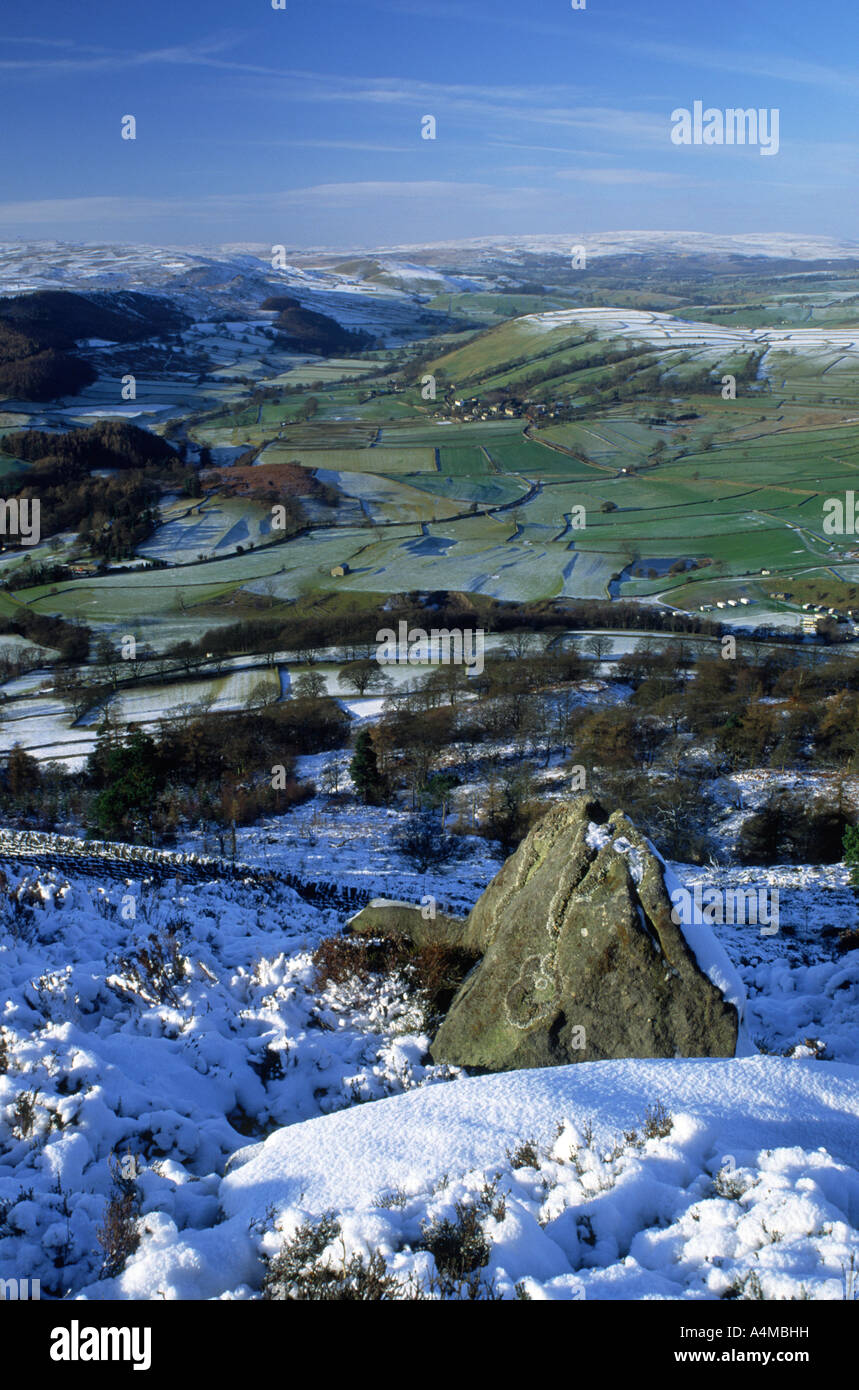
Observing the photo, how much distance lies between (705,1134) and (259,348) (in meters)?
169

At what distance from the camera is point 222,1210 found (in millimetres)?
5375

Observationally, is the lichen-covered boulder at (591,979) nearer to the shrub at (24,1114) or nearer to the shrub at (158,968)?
the shrub at (158,968)

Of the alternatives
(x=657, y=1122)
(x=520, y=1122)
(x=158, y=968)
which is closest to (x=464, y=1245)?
(x=520, y=1122)

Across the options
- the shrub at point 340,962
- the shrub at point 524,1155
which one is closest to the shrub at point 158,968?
the shrub at point 340,962

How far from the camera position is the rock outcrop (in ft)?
24.7

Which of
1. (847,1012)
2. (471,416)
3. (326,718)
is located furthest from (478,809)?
(471,416)

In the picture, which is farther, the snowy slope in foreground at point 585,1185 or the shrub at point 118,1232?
the shrub at point 118,1232

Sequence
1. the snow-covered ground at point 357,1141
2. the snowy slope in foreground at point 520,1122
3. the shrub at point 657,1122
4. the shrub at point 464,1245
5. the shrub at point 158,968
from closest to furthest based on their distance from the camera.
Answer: the shrub at point 464,1245
the snow-covered ground at point 357,1141
the snowy slope in foreground at point 520,1122
the shrub at point 657,1122
the shrub at point 158,968

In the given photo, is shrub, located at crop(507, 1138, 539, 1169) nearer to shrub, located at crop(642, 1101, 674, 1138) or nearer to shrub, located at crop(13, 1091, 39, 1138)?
shrub, located at crop(642, 1101, 674, 1138)

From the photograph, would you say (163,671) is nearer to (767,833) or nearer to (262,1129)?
(767,833)

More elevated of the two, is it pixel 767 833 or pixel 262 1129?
pixel 262 1129

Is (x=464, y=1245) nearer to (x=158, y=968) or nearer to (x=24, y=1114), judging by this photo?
(x=24, y=1114)

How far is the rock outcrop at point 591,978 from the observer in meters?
7.54

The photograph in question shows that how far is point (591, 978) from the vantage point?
25.5ft
